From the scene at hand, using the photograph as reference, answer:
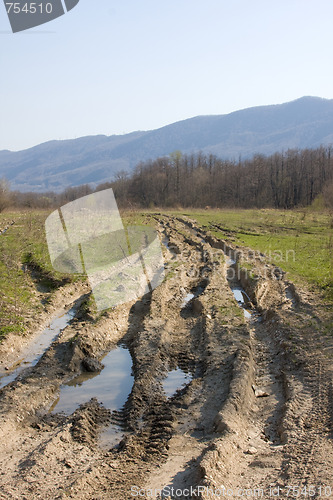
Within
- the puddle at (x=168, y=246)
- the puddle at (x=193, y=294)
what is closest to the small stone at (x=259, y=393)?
the puddle at (x=193, y=294)

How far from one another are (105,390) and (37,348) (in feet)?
9.90

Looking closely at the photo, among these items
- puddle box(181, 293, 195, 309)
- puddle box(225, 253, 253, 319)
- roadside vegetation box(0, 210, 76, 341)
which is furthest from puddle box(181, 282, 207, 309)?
roadside vegetation box(0, 210, 76, 341)

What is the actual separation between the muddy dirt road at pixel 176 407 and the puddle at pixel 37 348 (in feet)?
1.14

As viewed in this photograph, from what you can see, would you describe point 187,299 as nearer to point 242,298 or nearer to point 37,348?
point 242,298

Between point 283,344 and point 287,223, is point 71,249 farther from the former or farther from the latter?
point 287,223

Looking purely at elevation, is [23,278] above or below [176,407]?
below

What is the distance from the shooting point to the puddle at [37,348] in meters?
9.59

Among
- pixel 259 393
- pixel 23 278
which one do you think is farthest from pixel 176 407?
pixel 23 278

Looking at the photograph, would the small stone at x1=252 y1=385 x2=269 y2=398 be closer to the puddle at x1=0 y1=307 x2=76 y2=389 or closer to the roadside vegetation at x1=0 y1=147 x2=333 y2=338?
the puddle at x1=0 y1=307 x2=76 y2=389

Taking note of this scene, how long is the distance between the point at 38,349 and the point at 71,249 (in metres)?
11.4

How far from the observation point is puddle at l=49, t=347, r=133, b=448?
7.34 m

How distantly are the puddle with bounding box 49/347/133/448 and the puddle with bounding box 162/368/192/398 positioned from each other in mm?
722

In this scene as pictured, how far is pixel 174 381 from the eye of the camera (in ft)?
30.1

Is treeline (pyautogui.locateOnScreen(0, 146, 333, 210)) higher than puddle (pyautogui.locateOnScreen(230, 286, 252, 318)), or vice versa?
puddle (pyautogui.locateOnScreen(230, 286, 252, 318))
